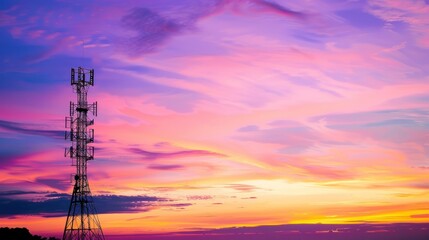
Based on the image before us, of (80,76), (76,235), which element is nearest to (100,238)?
(76,235)

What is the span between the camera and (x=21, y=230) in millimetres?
69875

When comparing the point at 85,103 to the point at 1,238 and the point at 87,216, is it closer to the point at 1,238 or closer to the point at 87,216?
the point at 87,216

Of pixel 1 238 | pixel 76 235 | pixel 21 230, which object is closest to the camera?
pixel 76 235

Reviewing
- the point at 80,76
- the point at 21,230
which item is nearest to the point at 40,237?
the point at 21,230

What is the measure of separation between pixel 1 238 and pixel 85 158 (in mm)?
24004

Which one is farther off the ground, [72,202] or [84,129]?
[84,129]

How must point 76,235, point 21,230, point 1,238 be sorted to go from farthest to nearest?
1. point 21,230
2. point 1,238
3. point 76,235

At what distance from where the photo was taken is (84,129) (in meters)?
48.5

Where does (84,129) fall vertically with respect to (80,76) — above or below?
below

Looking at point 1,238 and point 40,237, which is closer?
point 1,238

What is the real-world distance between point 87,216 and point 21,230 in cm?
2846

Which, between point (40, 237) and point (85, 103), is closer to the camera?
point (85, 103)

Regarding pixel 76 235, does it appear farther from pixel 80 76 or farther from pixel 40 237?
pixel 40 237

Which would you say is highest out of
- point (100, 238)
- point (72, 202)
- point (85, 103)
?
point (85, 103)
